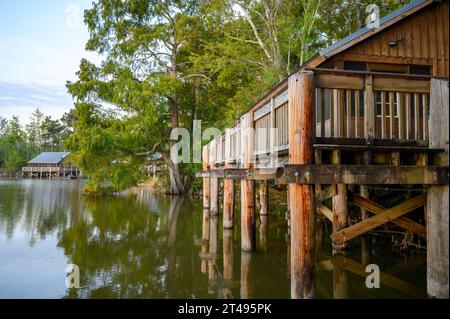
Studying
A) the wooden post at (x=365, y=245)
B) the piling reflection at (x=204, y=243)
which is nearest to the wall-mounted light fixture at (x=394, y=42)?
the wooden post at (x=365, y=245)

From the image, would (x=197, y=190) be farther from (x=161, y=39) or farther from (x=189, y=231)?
(x=189, y=231)

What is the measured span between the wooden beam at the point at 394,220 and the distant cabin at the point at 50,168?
63.0m

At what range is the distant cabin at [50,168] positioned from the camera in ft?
205

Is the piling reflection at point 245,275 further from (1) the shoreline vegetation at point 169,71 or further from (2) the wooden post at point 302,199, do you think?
(1) the shoreline vegetation at point 169,71

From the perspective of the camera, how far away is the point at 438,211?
13.7 feet

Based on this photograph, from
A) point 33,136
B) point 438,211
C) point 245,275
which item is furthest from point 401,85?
point 33,136

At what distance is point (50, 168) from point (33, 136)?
27.2 m

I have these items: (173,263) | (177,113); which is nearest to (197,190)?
(177,113)

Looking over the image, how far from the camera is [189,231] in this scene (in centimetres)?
1190

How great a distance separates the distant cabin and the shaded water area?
55192mm

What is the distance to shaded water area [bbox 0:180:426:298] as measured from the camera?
19.0 ft

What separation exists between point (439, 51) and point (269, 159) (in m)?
6.32

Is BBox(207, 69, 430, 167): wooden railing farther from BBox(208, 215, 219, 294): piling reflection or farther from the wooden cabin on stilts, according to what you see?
BBox(208, 215, 219, 294): piling reflection

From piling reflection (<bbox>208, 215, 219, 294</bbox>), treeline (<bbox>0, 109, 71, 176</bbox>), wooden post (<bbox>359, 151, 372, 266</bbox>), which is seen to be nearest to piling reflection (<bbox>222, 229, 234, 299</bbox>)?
piling reflection (<bbox>208, 215, 219, 294</bbox>)
